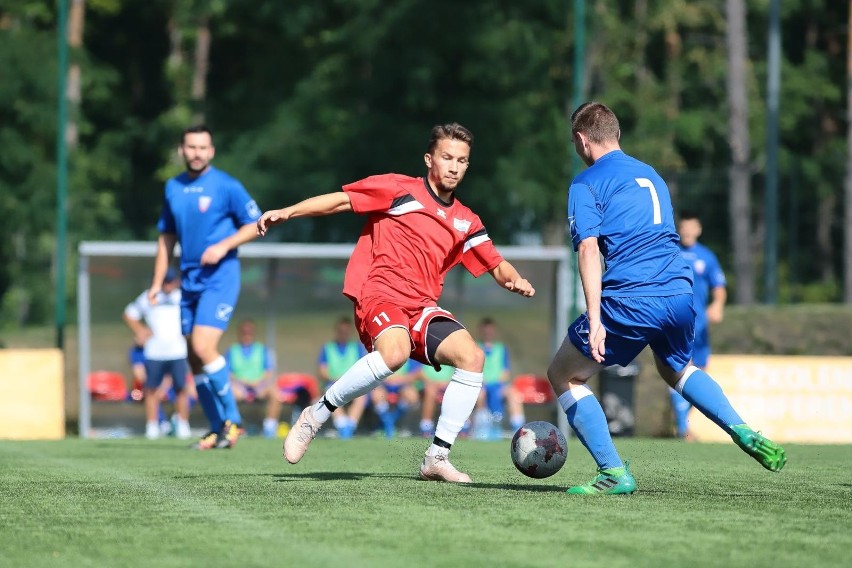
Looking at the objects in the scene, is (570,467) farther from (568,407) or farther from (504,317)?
(504,317)

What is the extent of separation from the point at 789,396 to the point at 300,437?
30.2 feet

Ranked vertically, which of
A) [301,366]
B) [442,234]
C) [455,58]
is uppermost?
[455,58]

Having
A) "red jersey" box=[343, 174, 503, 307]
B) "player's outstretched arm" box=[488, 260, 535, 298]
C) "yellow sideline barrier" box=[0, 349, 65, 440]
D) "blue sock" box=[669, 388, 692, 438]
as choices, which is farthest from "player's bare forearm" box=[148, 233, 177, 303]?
"blue sock" box=[669, 388, 692, 438]

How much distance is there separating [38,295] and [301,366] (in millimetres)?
7319

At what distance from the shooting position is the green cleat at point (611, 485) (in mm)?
6988

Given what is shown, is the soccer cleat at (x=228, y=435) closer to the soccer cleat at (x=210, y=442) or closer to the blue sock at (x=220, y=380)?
the soccer cleat at (x=210, y=442)

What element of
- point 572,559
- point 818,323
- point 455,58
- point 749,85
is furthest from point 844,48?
point 572,559

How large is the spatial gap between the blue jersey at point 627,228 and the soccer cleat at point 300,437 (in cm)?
172

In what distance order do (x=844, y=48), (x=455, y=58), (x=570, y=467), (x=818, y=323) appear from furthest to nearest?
(x=844, y=48) → (x=455, y=58) → (x=818, y=323) → (x=570, y=467)

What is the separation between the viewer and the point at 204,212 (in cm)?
1067

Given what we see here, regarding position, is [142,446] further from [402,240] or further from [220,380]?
[402,240]

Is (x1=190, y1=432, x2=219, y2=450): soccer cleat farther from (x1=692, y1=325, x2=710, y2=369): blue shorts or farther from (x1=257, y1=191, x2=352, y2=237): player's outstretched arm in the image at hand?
(x1=692, y1=325, x2=710, y2=369): blue shorts

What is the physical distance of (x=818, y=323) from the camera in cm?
1941

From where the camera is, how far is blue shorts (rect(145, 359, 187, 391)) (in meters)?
16.6
